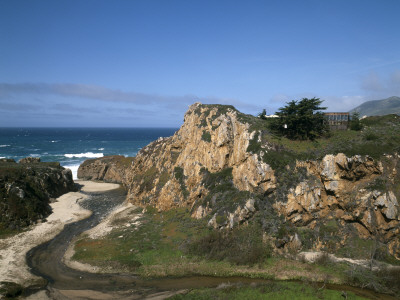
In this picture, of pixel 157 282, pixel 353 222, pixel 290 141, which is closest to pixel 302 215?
pixel 353 222

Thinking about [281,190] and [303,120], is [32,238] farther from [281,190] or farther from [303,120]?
[303,120]

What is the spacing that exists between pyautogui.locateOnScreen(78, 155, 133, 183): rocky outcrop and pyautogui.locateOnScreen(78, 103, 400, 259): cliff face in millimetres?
25151

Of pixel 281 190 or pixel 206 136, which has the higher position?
pixel 206 136

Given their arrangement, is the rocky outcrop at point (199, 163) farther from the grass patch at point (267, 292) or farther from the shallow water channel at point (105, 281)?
the shallow water channel at point (105, 281)

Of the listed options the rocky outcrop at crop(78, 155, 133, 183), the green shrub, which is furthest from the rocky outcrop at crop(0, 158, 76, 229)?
the green shrub

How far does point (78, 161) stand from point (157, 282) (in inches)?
3032

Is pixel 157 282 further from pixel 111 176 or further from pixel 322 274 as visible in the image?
pixel 111 176

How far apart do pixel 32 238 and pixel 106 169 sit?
3566cm

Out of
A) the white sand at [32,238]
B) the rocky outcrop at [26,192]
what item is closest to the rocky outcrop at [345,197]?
the white sand at [32,238]

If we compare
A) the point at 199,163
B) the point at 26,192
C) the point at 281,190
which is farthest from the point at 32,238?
the point at 281,190

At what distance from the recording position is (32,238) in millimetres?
32062

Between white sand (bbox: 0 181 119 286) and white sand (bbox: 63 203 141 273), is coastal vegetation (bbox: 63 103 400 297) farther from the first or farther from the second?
white sand (bbox: 0 181 119 286)

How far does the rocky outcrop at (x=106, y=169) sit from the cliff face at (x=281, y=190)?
990 inches

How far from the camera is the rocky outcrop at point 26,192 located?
3522 centimetres
